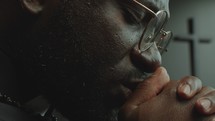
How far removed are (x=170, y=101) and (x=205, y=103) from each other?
97 mm

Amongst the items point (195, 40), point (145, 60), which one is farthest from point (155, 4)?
point (195, 40)

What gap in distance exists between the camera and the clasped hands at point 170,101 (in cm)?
100

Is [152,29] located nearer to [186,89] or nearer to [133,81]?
[133,81]

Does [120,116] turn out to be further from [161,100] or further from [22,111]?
[22,111]

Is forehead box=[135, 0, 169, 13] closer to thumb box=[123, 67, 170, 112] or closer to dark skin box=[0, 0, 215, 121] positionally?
dark skin box=[0, 0, 215, 121]

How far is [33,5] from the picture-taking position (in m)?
1.20

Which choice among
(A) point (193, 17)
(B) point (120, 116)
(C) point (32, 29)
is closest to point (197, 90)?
(B) point (120, 116)

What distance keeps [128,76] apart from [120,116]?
0.13 metres

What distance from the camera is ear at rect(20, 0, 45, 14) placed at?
1196mm

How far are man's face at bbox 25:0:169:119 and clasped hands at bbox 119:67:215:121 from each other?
0.26ft

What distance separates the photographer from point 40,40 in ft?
3.95

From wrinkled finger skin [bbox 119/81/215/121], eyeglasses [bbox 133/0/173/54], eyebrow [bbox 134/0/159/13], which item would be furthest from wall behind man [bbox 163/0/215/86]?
wrinkled finger skin [bbox 119/81/215/121]

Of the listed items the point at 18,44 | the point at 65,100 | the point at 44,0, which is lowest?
the point at 65,100

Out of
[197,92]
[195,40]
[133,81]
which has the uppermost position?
[197,92]
